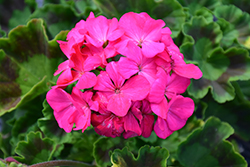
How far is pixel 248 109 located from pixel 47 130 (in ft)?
3.22

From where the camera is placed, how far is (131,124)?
0.68 metres

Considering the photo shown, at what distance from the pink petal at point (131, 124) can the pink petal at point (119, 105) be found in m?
0.06

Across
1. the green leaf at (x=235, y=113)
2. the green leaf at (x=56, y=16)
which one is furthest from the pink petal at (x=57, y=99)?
the green leaf at (x=235, y=113)

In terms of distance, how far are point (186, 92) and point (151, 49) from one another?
23.8 inches

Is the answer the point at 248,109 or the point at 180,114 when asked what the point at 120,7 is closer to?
the point at 180,114

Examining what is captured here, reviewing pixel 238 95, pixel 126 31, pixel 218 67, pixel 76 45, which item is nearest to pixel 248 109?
pixel 238 95

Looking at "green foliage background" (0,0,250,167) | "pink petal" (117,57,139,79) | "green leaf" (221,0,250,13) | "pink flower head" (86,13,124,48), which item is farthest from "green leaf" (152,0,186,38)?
"pink petal" (117,57,139,79)

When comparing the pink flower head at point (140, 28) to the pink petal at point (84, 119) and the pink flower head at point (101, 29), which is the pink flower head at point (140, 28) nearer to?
the pink flower head at point (101, 29)

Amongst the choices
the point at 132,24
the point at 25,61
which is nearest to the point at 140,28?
the point at 132,24

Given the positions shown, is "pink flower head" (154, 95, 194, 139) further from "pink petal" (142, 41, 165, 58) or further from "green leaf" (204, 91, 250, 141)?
"green leaf" (204, 91, 250, 141)

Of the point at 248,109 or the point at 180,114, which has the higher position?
the point at 180,114

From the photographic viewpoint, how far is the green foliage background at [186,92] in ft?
3.55

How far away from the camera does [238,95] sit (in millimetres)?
1276

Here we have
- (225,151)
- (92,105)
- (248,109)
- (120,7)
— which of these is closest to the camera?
(92,105)
